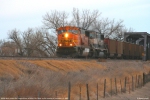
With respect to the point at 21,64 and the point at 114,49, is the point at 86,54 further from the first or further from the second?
the point at 21,64

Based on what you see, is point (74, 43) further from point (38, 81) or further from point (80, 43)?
point (38, 81)

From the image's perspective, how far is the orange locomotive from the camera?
3069 cm

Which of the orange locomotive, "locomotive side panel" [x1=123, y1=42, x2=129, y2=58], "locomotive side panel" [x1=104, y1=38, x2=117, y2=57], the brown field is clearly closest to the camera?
the brown field

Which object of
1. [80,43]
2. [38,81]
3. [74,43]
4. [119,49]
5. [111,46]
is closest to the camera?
[38,81]

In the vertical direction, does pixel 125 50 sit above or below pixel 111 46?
below

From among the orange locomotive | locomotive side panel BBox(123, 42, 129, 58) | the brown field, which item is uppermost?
the orange locomotive

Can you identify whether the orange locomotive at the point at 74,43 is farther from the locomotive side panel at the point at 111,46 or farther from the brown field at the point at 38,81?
the brown field at the point at 38,81

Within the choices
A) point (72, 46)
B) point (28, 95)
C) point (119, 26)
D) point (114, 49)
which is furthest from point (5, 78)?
point (119, 26)

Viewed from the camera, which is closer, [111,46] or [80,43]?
[80,43]

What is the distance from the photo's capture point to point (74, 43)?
31.0 metres

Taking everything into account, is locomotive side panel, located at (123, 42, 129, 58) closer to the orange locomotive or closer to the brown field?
the orange locomotive

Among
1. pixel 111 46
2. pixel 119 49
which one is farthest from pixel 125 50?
pixel 111 46

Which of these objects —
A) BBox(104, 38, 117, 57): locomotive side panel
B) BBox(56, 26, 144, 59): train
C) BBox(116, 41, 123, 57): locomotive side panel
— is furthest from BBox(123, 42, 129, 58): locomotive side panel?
BBox(56, 26, 144, 59): train

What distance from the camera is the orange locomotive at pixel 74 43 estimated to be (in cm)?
3069
